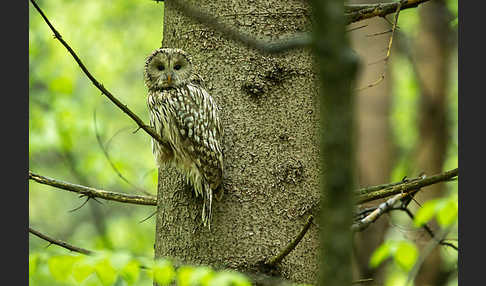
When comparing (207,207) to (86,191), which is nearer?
(207,207)

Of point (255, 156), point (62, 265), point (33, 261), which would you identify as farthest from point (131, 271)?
point (255, 156)

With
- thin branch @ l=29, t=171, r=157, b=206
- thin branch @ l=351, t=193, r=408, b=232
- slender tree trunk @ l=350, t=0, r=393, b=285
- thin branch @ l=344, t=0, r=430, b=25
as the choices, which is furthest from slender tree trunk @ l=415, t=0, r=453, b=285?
thin branch @ l=29, t=171, r=157, b=206

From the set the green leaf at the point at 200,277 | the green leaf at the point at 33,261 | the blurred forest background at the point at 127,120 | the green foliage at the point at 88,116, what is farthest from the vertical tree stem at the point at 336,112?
the green foliage at the point at 88,116

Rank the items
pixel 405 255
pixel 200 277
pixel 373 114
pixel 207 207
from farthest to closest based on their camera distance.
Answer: pixel 373 114 < pixel 405 255 < pixel 207 207 < pixel 200 277

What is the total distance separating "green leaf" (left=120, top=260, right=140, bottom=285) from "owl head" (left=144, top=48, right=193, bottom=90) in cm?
158

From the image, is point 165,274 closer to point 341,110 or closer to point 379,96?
point 341,110

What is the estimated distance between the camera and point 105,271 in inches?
93.3

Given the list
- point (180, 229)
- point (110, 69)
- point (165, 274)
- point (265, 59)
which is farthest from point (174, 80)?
point (110, 69)

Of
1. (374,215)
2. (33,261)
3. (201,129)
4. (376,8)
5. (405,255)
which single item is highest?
(376,8)

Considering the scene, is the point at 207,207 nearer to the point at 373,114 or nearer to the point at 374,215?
the point at 374,215

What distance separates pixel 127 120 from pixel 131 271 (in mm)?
11247

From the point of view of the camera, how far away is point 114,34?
12.1m

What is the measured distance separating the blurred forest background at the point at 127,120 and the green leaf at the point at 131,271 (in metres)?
1.40

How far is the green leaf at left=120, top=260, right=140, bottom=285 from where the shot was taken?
2.37 meters
